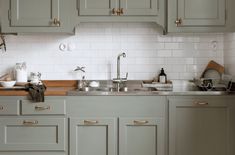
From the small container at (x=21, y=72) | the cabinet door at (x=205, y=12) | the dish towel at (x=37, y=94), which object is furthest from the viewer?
A: the small container at (x=21, y=72)

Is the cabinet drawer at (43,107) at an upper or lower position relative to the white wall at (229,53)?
lower

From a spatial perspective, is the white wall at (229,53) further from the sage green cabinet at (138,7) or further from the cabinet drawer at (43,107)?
the cabinet drawer at (43,107)

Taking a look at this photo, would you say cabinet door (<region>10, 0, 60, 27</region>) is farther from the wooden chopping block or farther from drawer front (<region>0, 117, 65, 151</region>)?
the wooden chopping block

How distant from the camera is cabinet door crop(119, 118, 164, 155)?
321cm

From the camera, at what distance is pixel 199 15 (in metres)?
3.43

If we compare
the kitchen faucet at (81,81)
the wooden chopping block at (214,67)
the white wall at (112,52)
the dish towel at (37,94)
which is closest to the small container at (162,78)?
the white wall at (112,52)

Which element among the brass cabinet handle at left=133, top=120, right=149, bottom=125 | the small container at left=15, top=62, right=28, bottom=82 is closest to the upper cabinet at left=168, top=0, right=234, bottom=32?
the brass cabinet handle at left=133, top=120, right=149, bottom=125

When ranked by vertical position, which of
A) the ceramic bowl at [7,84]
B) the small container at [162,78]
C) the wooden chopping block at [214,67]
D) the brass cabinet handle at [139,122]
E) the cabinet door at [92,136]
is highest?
the wooden chopping block at [214,67]

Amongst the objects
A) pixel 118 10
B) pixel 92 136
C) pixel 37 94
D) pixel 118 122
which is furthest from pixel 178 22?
pixel 37 94

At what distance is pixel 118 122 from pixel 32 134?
2.59 ft

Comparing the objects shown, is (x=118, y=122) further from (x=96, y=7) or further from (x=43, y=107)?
(x=96, y=7)

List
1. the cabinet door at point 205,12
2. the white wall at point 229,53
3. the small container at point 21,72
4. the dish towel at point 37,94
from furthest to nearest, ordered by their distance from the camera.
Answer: the small container at point 21,72 → the white wall at point 229,53 → the cabinet door at point 205,12 → the dish towel at point 37,94

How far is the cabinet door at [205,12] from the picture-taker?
342cm

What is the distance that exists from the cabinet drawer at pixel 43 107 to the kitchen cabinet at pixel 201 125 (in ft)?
3.29
